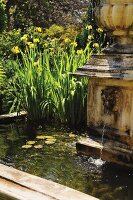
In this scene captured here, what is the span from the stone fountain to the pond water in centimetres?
18

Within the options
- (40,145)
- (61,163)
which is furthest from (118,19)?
(40,145)

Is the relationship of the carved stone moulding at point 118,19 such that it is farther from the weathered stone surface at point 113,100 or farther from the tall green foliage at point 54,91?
the tall green foliage at point 54,91

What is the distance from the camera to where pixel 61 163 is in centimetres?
412

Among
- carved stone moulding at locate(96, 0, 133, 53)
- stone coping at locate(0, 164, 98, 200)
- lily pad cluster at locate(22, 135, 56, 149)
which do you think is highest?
carved stone moulding at locate(96, 0, 133, 53)

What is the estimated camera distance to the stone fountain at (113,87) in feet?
11.5

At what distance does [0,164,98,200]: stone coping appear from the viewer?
2629 millimetres

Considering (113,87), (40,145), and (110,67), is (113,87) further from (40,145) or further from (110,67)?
(40,145)

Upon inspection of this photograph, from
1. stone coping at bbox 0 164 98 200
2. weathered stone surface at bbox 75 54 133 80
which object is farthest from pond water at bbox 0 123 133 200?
weathered stone surface at bbox 75 54 133 80

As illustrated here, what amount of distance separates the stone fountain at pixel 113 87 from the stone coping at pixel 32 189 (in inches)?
39.0

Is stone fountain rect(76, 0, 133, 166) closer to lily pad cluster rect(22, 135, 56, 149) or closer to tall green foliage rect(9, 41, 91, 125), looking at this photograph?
lily pad cluster rect(22, 135, 56, 149)

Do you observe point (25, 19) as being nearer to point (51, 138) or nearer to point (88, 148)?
point (51, 138)

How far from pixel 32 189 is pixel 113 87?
1309mm

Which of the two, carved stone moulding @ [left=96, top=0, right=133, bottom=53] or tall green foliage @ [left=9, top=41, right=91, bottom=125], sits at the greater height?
carved stone moulding @ [left=96, top=0, right=133, bottom=53]

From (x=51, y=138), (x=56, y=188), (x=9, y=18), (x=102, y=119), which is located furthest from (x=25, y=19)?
(x=56, y=188)
